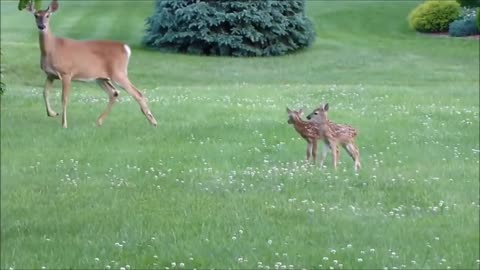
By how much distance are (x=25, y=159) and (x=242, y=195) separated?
2.62 m

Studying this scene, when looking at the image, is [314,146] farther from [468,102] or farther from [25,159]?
[468,102]

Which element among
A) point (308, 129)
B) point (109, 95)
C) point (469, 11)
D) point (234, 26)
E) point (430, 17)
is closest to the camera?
point (469, 11)

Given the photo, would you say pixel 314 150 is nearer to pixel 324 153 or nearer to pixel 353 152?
pixel 324 153

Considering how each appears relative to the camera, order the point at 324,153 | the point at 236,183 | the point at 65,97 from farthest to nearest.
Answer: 1. the point at 65,97
2. the point at 324,153
3. the point at 236,183

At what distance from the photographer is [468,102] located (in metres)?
15.4

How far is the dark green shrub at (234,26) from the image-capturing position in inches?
977

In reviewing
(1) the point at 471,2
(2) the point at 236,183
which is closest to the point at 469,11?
(1) the point at 471,2

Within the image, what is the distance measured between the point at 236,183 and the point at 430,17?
14166 mm

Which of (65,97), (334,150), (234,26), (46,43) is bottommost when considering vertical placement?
(234,26)

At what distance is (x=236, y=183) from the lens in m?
8.91

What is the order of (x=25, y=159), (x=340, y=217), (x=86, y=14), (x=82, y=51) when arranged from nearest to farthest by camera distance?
(x=340, y=217)
(x=25, y=159)
(x=82, y=51)
(x=86, y=14)

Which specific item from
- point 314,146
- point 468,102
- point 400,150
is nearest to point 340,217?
point 314,146

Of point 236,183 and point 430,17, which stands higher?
point 236,183

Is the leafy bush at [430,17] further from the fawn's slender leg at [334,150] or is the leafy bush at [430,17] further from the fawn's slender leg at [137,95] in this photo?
the fawn's slender leg at [334,150]
